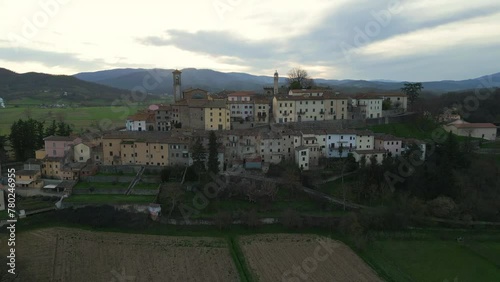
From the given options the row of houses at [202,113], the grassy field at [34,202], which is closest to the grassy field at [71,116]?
the row of houses at [202,113]

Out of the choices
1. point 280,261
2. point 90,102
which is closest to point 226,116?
point 280,261

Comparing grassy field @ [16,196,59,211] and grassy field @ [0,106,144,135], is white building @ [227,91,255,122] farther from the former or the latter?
grassy field @ [0,106,144,135]

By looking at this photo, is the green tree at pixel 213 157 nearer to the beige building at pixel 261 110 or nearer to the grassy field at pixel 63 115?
the beige building at pixel 261 110

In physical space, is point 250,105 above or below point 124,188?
above

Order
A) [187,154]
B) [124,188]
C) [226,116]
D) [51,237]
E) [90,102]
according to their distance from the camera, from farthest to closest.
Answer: [90,102], [226,116], [187,154], [124,188], [51,237]

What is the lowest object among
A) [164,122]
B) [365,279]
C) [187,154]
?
[365,279]

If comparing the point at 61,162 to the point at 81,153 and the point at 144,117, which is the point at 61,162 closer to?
the point at 81,153

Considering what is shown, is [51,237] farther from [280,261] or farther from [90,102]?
[90,102]
